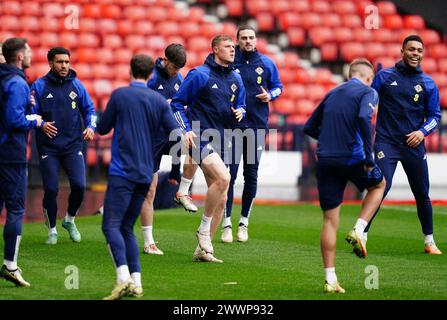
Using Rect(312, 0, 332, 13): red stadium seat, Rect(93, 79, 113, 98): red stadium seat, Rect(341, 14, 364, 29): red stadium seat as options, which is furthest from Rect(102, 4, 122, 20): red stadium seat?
Rect(341, 14, 364, 29): red stadium seat

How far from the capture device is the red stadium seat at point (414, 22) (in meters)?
26.4

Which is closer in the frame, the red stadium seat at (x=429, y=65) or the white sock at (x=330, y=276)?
the white sock at (x=330, y=276)

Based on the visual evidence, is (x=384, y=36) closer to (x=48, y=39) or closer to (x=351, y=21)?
(x=351, y=21)

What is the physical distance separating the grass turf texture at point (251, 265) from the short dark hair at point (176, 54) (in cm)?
198

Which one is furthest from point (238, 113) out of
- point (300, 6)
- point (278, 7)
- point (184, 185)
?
point (300, 6)

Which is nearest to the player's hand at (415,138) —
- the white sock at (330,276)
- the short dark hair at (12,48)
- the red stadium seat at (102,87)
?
the white sock at (330,276)

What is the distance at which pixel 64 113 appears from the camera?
38.5 ft

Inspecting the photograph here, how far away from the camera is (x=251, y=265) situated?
1020cm

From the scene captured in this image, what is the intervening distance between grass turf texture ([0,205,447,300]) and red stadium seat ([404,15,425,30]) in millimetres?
12703

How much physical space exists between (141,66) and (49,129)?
3.38 m

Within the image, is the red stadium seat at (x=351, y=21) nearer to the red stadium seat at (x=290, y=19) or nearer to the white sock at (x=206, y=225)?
the red stadium seat at (x=290, y=19)

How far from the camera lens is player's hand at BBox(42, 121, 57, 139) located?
36.9 ft

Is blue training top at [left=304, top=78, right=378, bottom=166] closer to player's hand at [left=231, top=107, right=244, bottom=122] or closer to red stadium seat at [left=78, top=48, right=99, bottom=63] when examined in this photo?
player's hand at [left=231, top=107, right=244, bottom=122]

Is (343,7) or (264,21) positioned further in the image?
(343,7)
